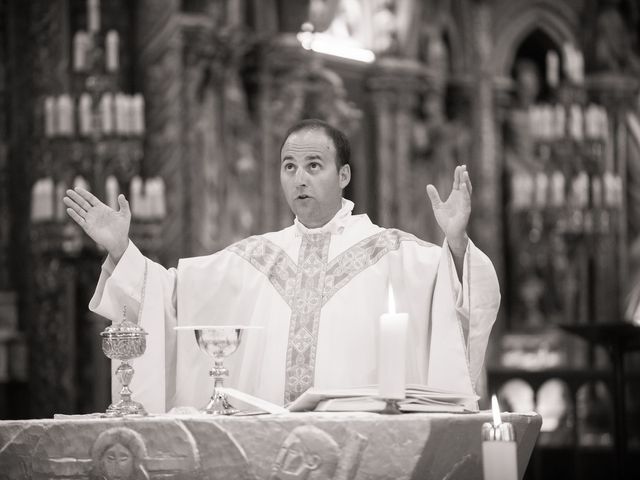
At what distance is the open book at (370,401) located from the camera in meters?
3.56

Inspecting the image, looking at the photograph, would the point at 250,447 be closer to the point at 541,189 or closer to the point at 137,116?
the point at 137,116

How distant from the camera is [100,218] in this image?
438 centimetres

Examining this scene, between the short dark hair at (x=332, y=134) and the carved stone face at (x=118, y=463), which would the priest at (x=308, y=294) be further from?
the carved stone face at (x=118, y=463)

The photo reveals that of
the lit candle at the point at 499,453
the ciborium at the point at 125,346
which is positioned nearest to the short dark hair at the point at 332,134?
the ciborium at the point at 125,346

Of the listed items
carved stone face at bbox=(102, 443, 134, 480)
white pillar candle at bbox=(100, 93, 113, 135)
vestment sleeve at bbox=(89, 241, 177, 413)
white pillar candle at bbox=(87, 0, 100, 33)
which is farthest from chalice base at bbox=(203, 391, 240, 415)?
white pillar candle at bbox=(87, 0, 100, 33)

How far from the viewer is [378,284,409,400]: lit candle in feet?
10.9

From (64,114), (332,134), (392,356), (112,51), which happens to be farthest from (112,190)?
(392,356)

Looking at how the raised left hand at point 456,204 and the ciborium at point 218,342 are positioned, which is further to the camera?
the raised left hand at point 456,204

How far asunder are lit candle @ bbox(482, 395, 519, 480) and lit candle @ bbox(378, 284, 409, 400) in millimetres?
369

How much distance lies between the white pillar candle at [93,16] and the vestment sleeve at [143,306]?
4308 mm

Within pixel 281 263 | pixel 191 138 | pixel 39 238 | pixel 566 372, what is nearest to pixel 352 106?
pixel 191 138

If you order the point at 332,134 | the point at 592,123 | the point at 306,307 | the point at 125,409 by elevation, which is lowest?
the point at 125,409

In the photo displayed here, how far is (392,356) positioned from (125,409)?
2.78 feet

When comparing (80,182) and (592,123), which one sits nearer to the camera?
(80,182)
